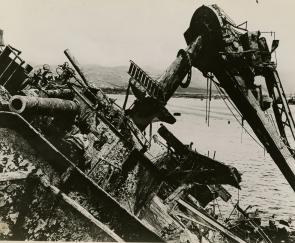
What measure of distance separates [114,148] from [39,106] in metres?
2.61

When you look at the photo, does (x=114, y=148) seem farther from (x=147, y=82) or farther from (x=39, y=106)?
(x=39, y=106)

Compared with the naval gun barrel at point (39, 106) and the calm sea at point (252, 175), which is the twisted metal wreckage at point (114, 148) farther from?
the calm sea at point (252, 175)

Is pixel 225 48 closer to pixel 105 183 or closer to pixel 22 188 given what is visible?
pixel 105 183

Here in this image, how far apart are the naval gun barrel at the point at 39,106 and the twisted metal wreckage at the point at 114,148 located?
0.04 ft

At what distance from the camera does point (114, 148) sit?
22.1 ft

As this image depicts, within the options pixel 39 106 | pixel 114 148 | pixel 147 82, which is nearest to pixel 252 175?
pixel 147 82

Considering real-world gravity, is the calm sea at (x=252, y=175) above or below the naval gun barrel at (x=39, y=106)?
above

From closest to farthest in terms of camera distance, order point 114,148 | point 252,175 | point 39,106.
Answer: point 39,106 < point 114,148 < point 252,175

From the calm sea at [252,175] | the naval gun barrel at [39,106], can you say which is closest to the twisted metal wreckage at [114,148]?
the naval gun barrel at [39,106]

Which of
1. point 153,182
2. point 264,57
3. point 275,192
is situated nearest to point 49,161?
point 153,182

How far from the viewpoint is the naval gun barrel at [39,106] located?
12.5 feet

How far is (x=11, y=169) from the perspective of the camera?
3699 millimetres

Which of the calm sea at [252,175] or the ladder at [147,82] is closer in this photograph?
the ladder at [147,82]

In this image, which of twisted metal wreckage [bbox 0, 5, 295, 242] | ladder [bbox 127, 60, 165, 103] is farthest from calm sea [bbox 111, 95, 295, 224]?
ladder [bbox 127, 60, 165, 103]
